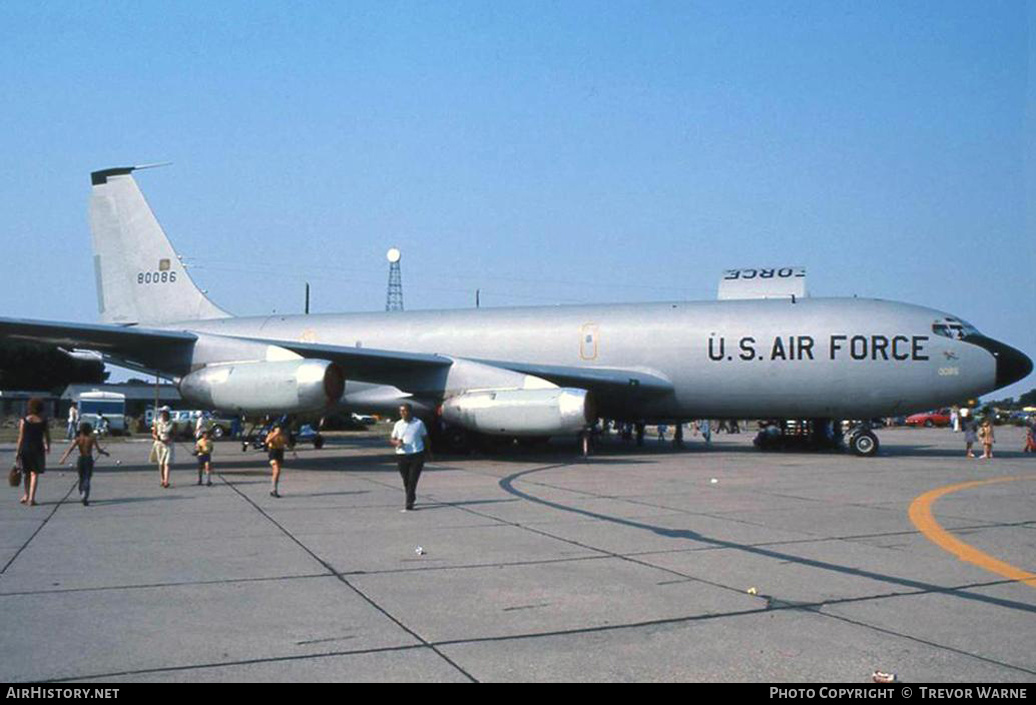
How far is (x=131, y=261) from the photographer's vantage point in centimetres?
2895

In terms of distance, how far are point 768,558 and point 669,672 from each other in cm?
382

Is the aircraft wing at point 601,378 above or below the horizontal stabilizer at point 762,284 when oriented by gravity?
below

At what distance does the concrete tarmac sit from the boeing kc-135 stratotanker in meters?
5.91

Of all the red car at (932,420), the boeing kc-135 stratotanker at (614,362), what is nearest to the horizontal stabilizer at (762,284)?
the boeing kc-135 stratotanker at (614,362)

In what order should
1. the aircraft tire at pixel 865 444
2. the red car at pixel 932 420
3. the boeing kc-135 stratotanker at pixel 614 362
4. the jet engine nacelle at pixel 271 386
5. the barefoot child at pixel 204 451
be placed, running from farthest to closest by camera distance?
the red car at pixel 932 420 → the aircraft tire at pixel 865 444 → the boeing kc-135 stratotanker at pixel 614 362 → the jet engine nacelle at pixel 271 386 → the barefoot child at pixel 204 451

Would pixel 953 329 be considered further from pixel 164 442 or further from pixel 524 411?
pixel 164 442

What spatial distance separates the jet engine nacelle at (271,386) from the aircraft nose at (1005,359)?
14596 mm

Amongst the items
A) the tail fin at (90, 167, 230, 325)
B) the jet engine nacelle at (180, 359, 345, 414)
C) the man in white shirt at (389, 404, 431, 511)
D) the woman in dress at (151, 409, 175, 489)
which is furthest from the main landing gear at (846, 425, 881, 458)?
the tail fin at (90, 167, 230, 325)

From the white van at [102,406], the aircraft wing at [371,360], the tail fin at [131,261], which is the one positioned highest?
the tail fin at [131,261]

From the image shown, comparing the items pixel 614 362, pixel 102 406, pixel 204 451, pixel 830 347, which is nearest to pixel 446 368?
pixel 614 362

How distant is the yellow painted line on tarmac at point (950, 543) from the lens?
7785 mm

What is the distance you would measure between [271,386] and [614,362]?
9.10 metres

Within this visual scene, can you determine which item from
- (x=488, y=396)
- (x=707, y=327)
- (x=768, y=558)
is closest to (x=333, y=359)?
(x=488, y=396)

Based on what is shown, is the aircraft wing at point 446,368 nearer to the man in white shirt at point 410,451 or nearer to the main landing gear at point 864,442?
the main landing gear at point 864,442
